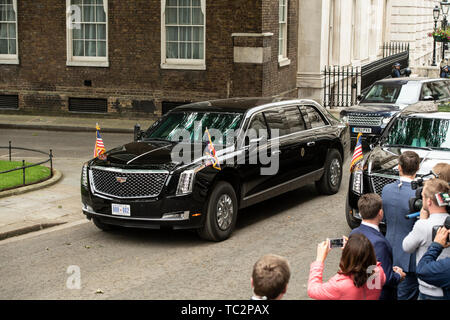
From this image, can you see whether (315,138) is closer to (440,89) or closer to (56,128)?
(440,89)

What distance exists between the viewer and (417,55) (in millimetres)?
48594

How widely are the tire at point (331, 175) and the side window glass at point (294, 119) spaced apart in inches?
37.0

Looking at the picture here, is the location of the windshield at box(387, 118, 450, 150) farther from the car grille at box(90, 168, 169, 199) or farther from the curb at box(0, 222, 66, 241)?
the curb at box(0, 222, 66, 241)

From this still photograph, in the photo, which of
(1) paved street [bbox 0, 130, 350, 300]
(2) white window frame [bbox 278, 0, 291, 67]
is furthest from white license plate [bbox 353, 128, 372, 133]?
(2) white window frame [bbox 278, 0, 291, 67]

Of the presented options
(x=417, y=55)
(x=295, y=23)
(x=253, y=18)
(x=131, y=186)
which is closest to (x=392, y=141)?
(x=131, y=186)

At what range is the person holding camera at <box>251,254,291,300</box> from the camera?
4.43 meters

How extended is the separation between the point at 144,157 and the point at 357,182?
9.61 ft

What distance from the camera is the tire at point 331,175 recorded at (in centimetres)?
1294

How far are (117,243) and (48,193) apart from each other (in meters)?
3.52

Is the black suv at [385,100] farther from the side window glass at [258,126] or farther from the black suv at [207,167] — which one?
the side window glass at [258,126]

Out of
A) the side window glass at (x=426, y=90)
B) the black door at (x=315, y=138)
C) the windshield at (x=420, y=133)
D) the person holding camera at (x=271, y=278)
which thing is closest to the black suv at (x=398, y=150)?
the windshield at (x=420, y=133)

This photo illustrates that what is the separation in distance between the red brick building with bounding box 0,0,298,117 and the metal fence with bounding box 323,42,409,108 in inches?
95.1

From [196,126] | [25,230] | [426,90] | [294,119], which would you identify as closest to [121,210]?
[25,230]

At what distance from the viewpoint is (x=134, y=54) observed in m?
23.3
